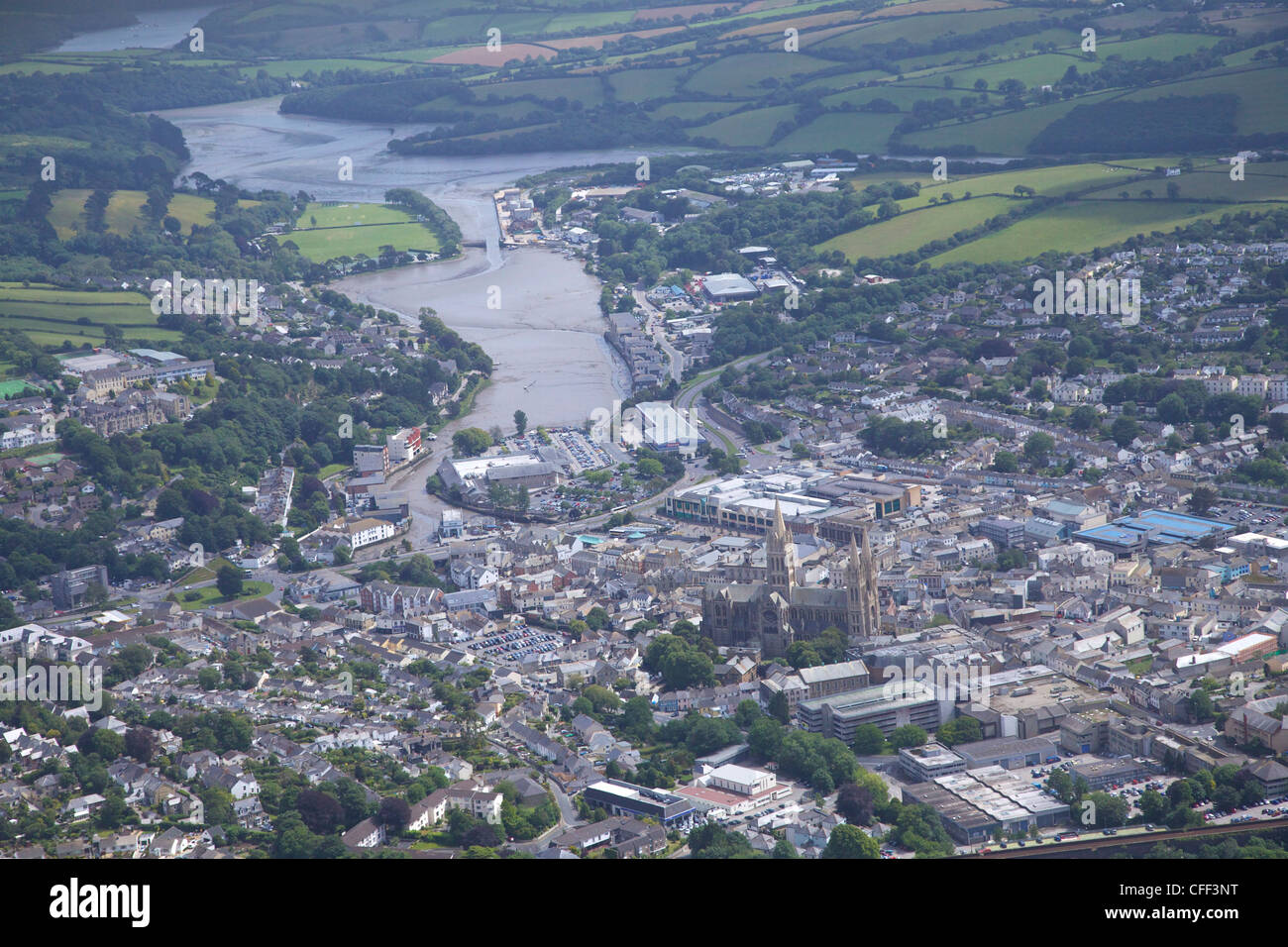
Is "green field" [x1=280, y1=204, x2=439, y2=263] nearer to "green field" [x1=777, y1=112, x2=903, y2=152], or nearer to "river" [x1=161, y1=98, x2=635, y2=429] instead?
"river" [x1=161, y1=98, x2=635, y2=429]

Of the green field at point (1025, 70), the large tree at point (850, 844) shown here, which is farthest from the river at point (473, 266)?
the large tree at point (850, 844)

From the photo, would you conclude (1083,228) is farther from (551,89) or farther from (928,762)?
(551,89)

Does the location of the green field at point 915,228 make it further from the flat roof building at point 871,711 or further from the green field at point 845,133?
the flat roof building at point 871,711

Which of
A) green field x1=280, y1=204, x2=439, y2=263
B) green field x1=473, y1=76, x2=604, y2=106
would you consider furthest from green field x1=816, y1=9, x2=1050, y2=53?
green field x1=280, y1=204, x2=439, y2=263

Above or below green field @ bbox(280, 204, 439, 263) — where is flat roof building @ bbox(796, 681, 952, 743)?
below

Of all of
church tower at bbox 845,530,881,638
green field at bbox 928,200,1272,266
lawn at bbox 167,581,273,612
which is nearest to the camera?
church tower at bbox 845,530,881,638

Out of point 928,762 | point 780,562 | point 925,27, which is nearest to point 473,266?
point 925,27

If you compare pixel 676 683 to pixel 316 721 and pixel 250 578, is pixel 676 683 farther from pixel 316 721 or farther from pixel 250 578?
pixel 250 578

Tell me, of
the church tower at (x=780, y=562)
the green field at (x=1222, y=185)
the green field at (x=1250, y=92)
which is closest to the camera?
the church tower at (x=780, y=562)
